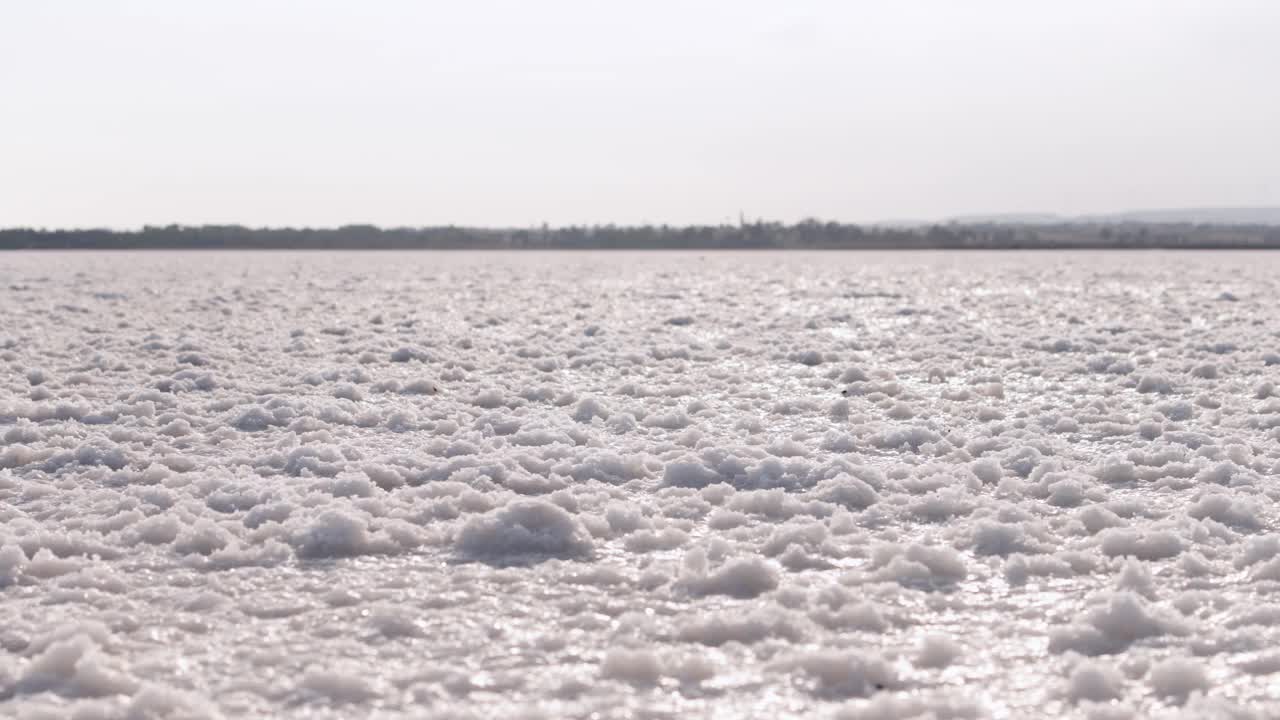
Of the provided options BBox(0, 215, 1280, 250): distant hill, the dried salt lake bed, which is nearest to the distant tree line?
BBox(0, 215, 1280, 250): distant hill

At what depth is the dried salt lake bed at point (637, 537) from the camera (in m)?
3.96

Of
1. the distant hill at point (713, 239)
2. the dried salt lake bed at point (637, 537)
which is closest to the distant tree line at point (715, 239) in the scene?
the distant hill at point (713, 239)

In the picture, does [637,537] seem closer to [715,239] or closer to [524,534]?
[524,534]

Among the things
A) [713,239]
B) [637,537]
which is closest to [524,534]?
[637,537]

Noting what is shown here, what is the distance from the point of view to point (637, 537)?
5.78 m

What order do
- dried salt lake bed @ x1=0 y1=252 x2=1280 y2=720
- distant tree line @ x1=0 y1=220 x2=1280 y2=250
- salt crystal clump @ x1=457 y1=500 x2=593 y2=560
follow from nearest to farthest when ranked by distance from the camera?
dried salt lake bed @ x1=0 y1=252 x2=1280 y2=720
salt crystal clump @ x1=457 y1=500 x2=593 y2=560
distant tree line @ x1=0 y1=220 x2=1280 y2=250

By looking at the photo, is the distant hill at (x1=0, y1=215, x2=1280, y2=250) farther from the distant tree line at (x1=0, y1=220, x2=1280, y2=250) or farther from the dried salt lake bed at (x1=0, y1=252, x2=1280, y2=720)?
the dried salt lake bed at (x1=0, y1=252, x2=1280, y2=720)

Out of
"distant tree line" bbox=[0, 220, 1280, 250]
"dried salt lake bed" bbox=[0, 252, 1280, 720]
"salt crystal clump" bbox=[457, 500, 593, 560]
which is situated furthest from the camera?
"distant tree line" bbox=[0, 220, 1280, 250]

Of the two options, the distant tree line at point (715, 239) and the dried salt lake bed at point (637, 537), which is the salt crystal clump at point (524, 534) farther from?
the distant tree line at point (715, 239)

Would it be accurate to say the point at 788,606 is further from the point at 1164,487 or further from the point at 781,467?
the point at 1164,487

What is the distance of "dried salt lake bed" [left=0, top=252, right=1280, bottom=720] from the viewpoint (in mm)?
3965

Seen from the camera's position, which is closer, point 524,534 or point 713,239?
point 524,534

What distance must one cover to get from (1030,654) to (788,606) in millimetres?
953

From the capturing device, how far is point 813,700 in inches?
151
